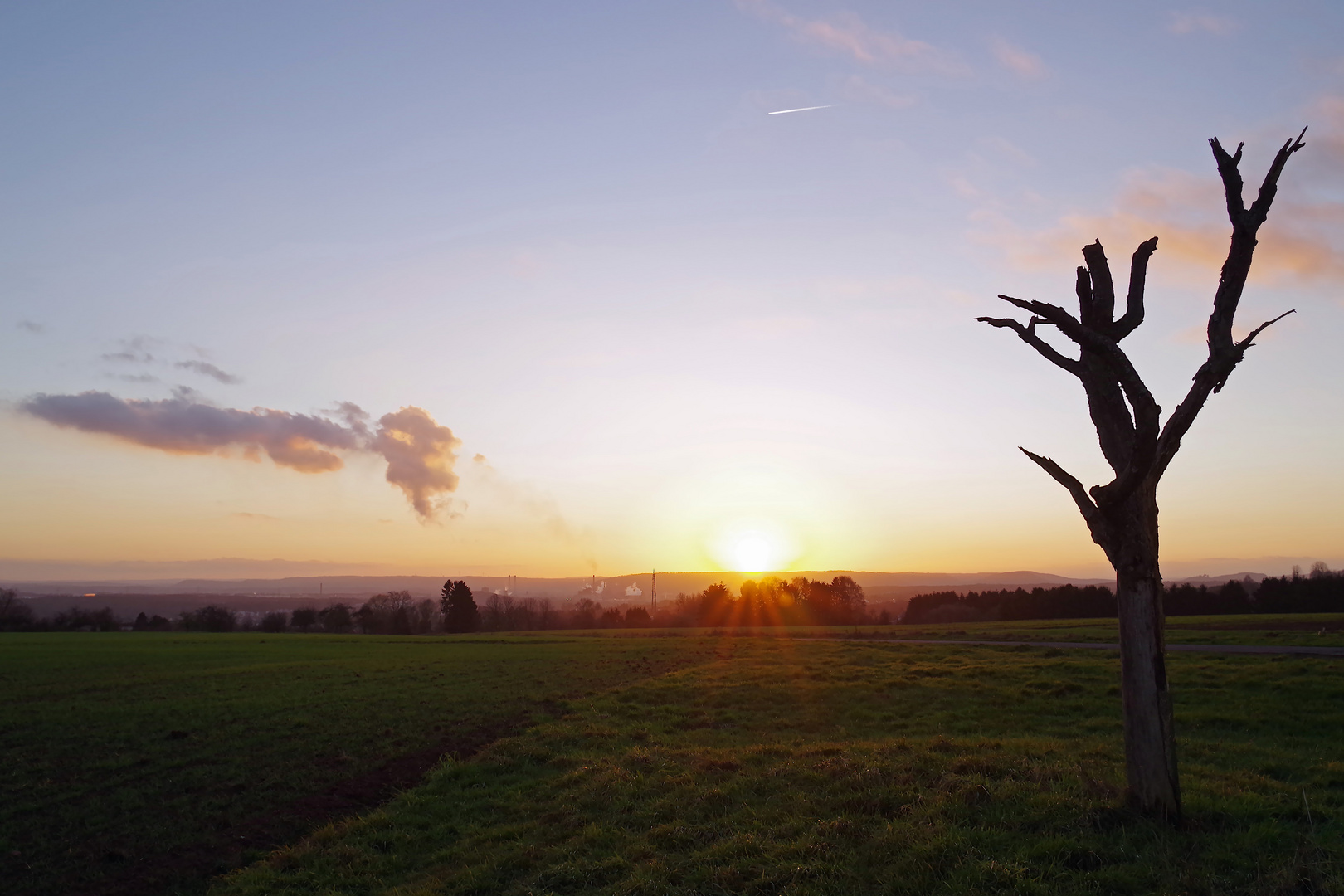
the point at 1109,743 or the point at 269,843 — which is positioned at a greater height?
the point at 1109,743

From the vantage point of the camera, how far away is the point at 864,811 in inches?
383

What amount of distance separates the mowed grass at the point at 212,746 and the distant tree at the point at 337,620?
2760 inches

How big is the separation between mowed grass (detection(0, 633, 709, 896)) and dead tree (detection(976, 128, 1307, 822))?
1353 centimetres

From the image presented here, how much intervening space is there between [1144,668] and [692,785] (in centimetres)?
724

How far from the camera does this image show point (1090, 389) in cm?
959

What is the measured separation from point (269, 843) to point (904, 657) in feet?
108

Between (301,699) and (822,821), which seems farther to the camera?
(301,699)

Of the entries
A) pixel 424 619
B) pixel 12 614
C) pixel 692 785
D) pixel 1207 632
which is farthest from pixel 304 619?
pixel 692 785

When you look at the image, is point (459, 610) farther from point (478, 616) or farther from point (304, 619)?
point (304, 619)

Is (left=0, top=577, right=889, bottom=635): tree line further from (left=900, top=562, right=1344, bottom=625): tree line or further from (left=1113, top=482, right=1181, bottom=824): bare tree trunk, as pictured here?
(left=1113, top=482, right=1181, bottom=824): bare tree trunk

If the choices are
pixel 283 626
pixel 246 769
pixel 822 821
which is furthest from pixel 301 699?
pixel 283 626

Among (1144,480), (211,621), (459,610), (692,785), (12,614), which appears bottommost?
(211,621)

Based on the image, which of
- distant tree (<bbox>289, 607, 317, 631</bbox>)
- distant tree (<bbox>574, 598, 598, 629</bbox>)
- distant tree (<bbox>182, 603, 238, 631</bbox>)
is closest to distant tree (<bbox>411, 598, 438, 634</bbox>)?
distant tree (<bbox>289, 607, 317, 631</bbox>)

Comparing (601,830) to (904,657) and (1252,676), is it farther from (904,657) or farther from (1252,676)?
(904,657)
